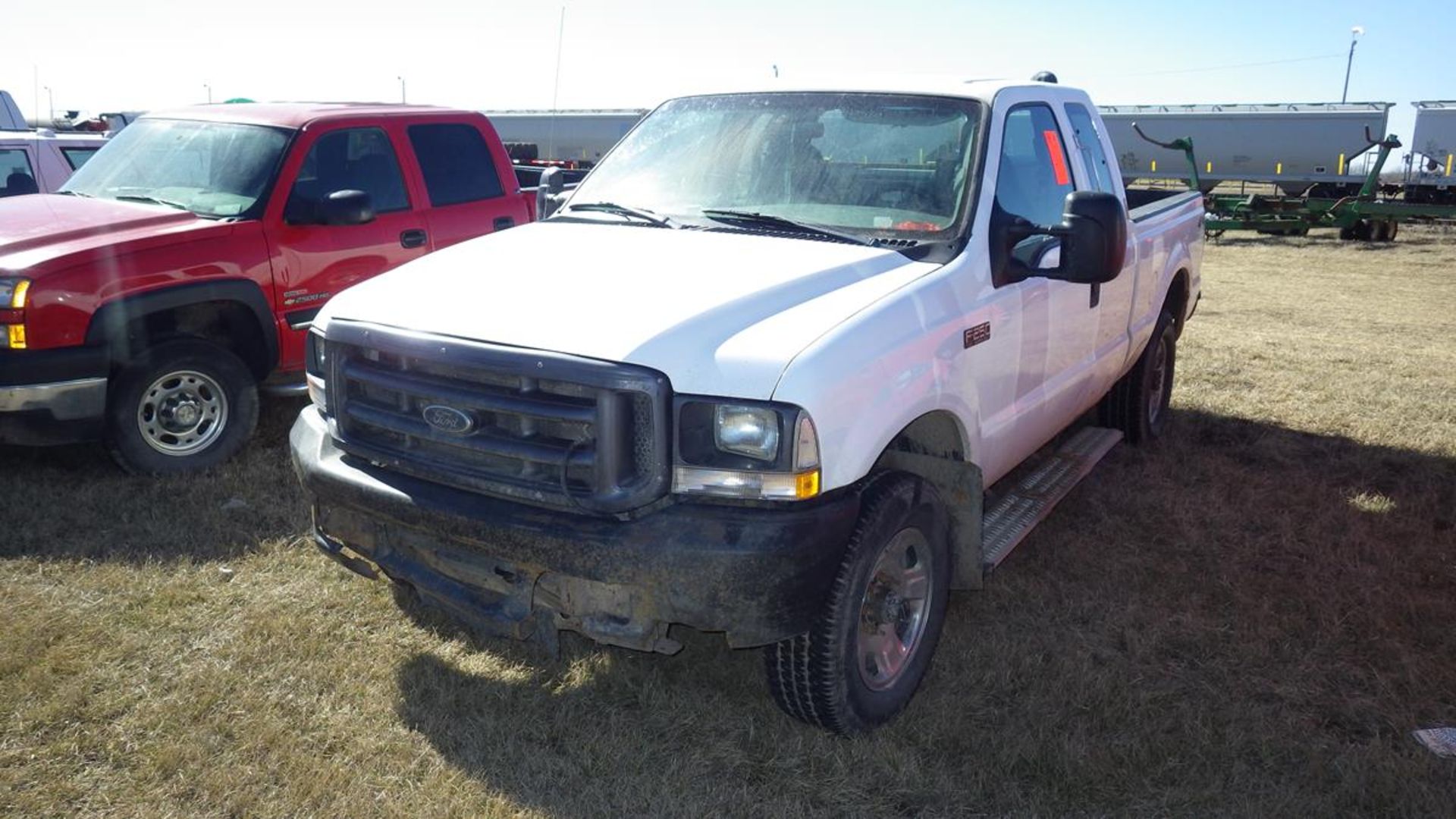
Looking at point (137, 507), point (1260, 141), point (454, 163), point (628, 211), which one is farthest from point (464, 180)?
point (1260, 141)

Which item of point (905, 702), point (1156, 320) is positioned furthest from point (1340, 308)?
point (905, 702)

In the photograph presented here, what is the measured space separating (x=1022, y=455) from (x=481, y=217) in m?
4.05

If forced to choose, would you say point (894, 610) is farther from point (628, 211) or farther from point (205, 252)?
point (205, 252)

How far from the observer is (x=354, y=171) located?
6684mm

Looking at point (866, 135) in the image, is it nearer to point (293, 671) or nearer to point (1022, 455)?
point (1022, 455)

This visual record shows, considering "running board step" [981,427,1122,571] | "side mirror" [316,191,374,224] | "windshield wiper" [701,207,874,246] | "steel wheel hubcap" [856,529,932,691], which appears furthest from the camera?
"side mirror" [316,191,374,224]

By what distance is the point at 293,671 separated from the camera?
392 centimetres

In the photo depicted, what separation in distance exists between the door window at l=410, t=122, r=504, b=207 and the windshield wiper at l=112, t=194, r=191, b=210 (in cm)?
141

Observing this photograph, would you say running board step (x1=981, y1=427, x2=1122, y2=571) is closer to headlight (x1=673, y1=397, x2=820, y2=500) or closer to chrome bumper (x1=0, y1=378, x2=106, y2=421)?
headlight (x1=673, y1=397, x2=820, y2=500)

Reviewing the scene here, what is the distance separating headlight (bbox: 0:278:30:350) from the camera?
5137mm

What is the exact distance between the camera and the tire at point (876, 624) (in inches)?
129

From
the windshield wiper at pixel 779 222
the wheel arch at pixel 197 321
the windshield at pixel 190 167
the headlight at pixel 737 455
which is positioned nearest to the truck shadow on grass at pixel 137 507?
the wheel arch at pixel 197 321

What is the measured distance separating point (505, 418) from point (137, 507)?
3.05 m

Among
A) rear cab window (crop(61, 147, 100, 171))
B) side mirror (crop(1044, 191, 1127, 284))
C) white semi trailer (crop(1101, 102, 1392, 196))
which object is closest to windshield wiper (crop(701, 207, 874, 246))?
side mirror (crop(1044, 191, 1127, 284))
